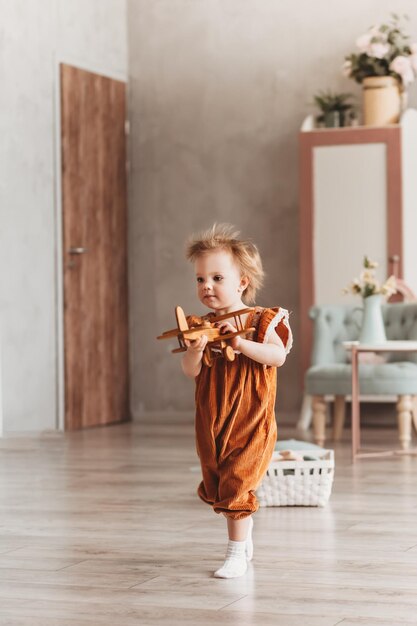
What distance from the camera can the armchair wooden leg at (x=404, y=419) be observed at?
5.91 m

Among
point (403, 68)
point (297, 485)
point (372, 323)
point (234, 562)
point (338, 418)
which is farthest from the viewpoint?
point (403, 68)

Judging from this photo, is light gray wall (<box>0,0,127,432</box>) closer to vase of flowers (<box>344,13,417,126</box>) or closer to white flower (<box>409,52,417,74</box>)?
vase of flowers (<box>344,13,417,126</box>)

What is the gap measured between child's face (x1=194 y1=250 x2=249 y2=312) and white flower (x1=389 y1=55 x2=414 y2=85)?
4.45 metres

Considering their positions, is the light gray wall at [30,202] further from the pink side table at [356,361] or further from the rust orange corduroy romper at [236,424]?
the rust orange corduroy romper at [236,424]

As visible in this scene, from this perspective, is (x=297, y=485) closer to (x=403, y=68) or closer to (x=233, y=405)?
(x=233, y=405)

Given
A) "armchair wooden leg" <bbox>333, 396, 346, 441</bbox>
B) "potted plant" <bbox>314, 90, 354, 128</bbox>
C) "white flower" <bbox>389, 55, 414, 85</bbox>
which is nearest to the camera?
"armchair wooden leg" <bbox>333, 396, 346, 441</bbox>

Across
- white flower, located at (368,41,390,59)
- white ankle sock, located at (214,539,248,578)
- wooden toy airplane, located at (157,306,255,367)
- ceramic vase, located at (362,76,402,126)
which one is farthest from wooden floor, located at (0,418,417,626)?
white flower, located at (368,41,390,59)

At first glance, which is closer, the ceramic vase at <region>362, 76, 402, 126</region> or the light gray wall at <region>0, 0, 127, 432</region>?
the light gray wall at <region>0, 0, 127, 432</region>

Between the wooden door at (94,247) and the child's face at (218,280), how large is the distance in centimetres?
449

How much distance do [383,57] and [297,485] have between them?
397cm

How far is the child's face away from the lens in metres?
2.88

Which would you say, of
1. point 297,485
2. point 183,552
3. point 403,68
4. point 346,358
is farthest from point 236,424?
point 403,68

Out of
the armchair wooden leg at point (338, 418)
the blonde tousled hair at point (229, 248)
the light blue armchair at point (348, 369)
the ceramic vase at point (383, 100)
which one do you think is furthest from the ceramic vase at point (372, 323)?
the blonde tousled hair at point (229, 248)

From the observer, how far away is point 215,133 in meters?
7.91
